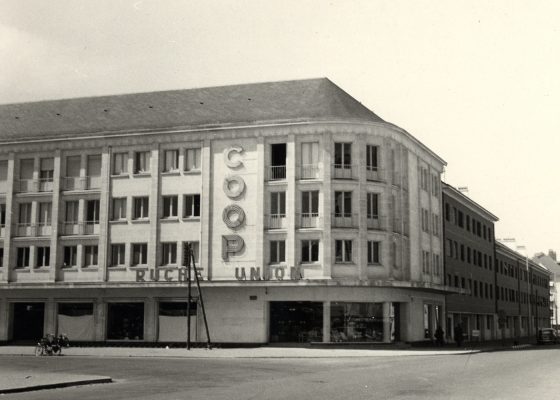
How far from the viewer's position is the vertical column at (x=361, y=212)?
1809 inches

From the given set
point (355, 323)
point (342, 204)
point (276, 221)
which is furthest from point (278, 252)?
point (355, 323)

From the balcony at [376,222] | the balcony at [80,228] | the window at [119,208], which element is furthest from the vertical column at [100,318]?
the balcony at [376,222]

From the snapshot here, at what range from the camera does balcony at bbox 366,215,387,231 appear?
46812 millimetres

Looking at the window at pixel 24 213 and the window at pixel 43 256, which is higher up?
the window at pixel 24 213

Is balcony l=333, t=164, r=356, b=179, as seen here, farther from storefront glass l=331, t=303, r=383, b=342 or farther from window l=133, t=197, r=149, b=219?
window l=133, t=197, r=149, b=219

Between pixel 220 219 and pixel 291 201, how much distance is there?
4.77m

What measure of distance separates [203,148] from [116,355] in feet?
51.1

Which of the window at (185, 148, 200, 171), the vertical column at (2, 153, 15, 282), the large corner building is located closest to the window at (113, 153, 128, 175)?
the large corner building

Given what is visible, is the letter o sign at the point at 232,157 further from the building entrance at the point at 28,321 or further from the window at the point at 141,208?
the building entrance at the point at 28,321

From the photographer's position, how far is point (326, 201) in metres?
46.0

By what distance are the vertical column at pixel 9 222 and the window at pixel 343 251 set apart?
22044 millimetres

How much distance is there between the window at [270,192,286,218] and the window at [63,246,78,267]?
536 inches

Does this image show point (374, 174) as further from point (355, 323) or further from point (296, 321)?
point (296, 321)

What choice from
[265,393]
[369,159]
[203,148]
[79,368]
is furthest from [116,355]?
[265,393]
